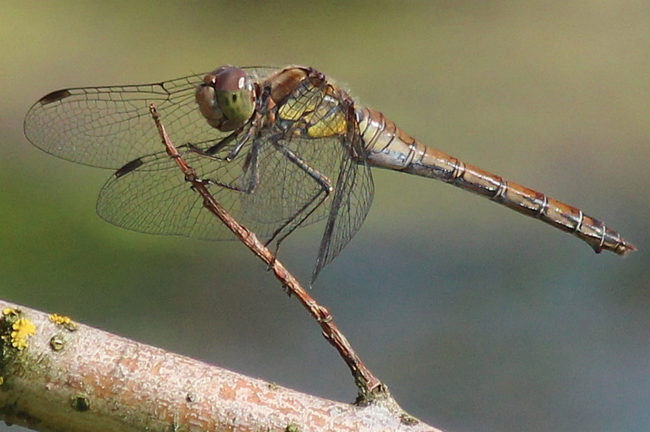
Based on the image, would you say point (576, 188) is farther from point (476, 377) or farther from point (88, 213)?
point (88, 213)

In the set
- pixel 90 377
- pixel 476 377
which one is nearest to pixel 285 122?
pixel 90 377

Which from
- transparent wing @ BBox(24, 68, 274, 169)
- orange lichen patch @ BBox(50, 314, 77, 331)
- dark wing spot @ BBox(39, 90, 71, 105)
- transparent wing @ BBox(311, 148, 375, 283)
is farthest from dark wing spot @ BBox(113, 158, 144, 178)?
orange lichen patch @ BBox(50, 314, 77, 331)

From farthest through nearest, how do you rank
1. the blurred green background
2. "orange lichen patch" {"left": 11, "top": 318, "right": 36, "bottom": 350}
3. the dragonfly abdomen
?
the blurred green background → the dragonfly abdomen → "orange lichen patch" {"left": 11, "top": 318, "right": 36, "bottom": 350}

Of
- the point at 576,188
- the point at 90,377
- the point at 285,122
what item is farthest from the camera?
the point at 576,188

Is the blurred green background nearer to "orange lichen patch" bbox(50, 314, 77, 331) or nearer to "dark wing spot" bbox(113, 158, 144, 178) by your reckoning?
"dark wing spot" bbox(113, 158, 144, 178)

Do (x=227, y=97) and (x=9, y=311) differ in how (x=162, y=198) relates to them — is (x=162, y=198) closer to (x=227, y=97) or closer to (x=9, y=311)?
(x=227, y=97)

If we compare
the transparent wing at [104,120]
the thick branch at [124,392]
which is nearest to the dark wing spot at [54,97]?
the transparent wing at [104,120]
